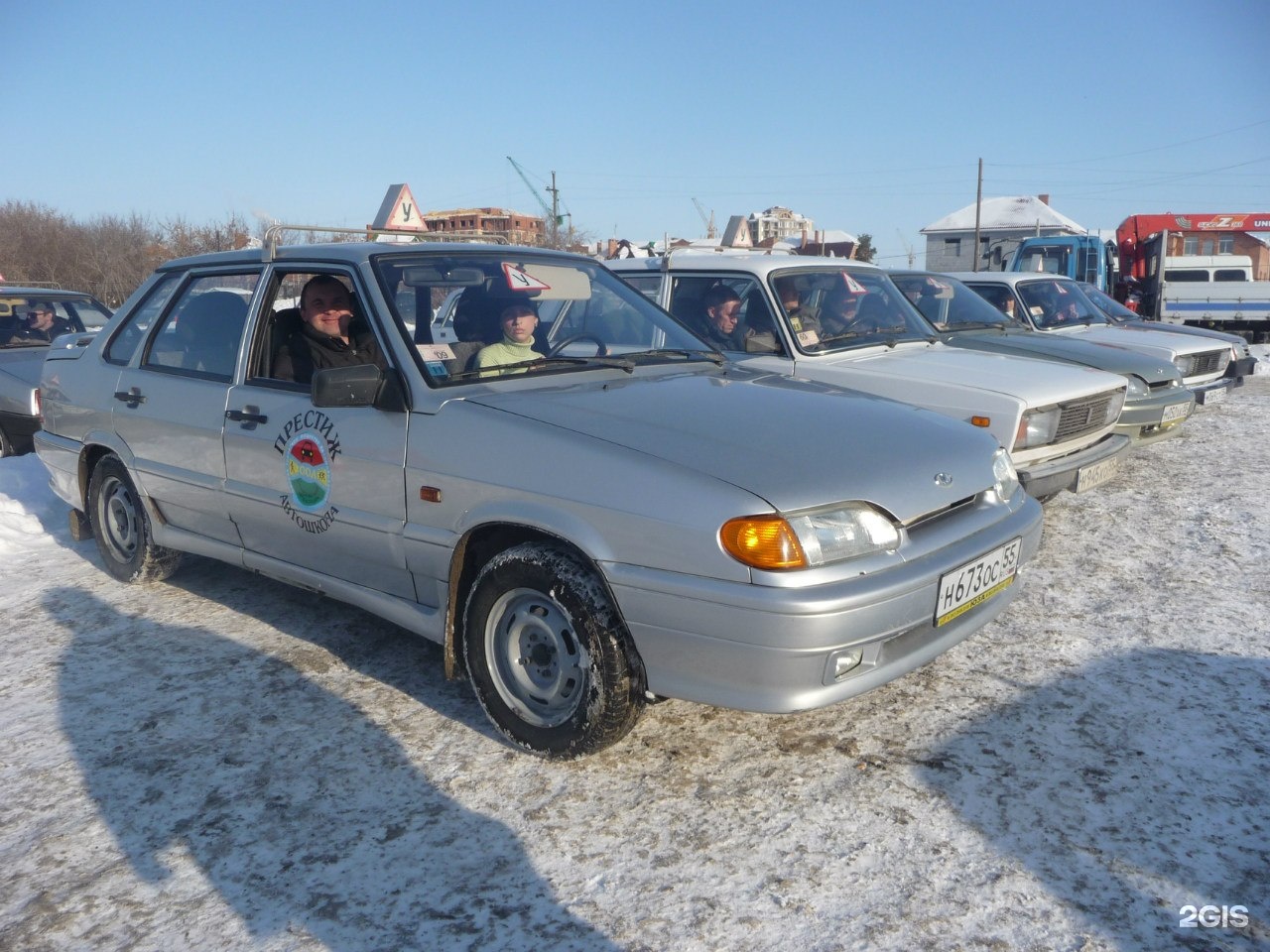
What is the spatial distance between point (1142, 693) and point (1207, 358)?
7061 mm

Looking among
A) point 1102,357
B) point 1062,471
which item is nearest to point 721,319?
point 1062,471

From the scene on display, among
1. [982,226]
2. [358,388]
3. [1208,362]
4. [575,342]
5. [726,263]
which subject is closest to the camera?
[358,388]

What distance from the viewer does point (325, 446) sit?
3.77 metres

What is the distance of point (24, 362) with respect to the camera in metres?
8.65

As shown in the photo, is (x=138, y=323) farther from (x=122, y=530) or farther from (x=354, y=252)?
(x=354, y=252)

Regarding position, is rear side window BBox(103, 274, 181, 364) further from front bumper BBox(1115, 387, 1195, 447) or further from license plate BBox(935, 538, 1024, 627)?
front bumper BBox(1115, 387, 1195, 447)

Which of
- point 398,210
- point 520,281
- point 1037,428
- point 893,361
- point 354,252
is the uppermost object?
point 398,210

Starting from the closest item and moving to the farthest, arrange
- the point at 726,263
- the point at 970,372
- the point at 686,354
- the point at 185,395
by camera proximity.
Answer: the point at 686,354 → the point at 185,395 → the point at 970,372 → the point at 726,263

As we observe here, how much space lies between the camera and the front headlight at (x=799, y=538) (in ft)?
8.98

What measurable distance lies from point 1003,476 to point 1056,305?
7108mm

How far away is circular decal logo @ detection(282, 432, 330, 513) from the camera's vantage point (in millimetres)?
3801

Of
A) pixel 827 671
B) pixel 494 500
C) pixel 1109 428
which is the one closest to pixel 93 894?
pixel 494 500

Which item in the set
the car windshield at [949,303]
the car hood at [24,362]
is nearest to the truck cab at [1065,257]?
the car windshield at [949,303]

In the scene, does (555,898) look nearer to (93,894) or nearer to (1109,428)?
(93,894)
